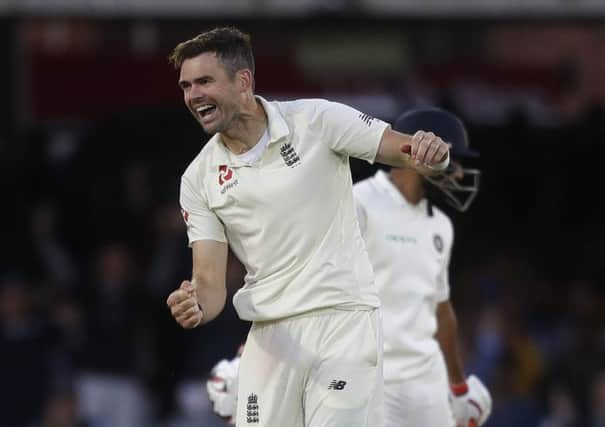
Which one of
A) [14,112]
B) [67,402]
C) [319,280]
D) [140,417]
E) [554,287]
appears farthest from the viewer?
[14,112]

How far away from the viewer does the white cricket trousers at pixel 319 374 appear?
5.32 m

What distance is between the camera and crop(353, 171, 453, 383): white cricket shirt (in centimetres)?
627

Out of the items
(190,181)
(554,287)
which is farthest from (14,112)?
(190,181)

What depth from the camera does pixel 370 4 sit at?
1114cm

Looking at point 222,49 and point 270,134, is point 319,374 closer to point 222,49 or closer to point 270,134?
point 270,134

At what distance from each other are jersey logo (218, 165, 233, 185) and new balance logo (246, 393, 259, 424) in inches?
29.6

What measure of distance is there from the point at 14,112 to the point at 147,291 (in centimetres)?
253

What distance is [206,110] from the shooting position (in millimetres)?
5258

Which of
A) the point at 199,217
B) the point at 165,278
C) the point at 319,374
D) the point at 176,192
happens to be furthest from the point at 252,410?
the point at 176,192

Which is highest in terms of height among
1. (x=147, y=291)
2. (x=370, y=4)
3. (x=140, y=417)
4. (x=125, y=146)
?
(x=370, y=4)

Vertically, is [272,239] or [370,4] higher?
[370,4]

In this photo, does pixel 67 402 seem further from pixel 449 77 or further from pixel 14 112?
pixel 449 77

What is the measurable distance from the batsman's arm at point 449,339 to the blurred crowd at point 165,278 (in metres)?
3.26

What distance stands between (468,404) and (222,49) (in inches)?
85.6
